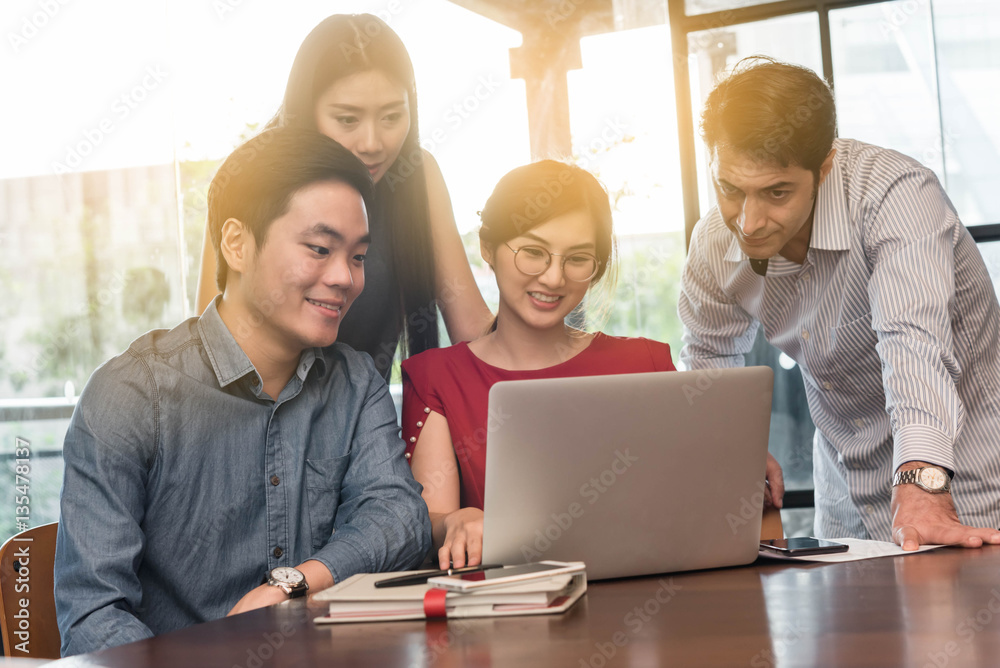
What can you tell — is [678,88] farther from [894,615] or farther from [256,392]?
[894,615]

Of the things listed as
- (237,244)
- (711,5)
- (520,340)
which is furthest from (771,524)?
(711,5)

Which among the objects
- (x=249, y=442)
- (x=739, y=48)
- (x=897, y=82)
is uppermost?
(x=739, y=48)

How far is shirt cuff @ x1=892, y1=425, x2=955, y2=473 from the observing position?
1.34 meters

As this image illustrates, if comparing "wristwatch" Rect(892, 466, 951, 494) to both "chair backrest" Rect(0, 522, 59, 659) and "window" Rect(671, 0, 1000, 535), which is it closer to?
"chair backrest" Rect(0, 522, 59, 659)

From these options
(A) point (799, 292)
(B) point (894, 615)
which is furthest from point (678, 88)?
(B) point (894, 615)

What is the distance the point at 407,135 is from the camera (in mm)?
2043

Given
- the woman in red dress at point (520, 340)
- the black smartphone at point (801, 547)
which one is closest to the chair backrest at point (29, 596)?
the woman in red dress at point (520, 340)

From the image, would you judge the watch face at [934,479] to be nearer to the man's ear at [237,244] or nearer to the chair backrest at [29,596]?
the man's ear at [237,244]

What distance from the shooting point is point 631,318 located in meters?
3.84

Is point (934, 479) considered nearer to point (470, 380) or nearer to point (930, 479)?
point (930, 479)

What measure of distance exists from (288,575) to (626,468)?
0.52 meters

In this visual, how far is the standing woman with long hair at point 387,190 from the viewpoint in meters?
1.91

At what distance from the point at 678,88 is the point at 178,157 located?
2.00 meters

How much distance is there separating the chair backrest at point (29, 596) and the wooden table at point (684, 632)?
0.58 meters
